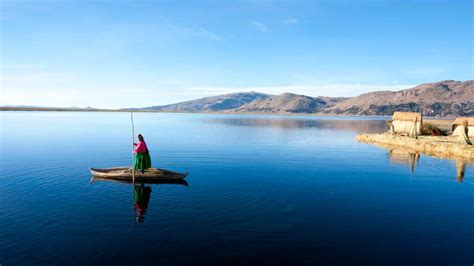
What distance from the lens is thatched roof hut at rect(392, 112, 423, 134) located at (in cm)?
5984

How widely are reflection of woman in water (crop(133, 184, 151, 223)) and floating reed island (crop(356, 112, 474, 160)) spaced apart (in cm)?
3567

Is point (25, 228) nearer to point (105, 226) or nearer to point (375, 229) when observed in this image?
point (105, 226)

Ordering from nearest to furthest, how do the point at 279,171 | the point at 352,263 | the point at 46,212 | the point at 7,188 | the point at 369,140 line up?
the point at 352,263 < the point at 46,212 < the point at 7,188 < the point at 279,171 < the point at 369,140

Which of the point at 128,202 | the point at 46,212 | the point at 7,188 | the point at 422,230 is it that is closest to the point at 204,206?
the point at 128,202

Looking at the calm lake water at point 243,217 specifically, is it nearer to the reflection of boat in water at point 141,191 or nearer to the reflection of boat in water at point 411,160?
the reflection of boat in water at point 141,191

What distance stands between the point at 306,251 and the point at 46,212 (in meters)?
13.5

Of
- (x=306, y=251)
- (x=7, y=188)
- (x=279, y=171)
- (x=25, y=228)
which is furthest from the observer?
(x=279, y=171)

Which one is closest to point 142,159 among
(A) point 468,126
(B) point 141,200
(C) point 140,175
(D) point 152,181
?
(C) point 140,175

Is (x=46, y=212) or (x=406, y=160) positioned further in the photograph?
(x=406, y=160)

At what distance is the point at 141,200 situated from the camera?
19594 millimetres

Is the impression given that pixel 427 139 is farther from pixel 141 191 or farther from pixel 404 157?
pixel 141 191

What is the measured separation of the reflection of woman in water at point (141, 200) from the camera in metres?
17.0

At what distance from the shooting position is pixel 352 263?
12.4 m

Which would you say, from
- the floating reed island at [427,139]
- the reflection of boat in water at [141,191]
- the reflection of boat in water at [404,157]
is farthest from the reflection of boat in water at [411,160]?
the reflection of boat in water at [141,191]
